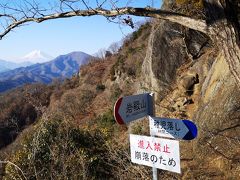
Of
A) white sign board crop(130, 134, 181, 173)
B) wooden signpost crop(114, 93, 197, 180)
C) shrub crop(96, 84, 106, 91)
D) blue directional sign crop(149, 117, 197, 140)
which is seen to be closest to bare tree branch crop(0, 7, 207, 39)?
wooden signpost crop(114, 93, 197, 180)

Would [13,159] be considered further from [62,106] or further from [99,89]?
[99,89]

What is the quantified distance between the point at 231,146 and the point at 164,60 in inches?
364

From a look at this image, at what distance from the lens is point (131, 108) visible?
3.67 m

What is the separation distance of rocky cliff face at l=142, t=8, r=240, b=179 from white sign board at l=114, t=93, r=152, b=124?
2952 mm

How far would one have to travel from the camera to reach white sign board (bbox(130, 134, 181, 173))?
3.49m

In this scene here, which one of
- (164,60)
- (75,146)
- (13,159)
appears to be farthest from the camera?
(164,60)

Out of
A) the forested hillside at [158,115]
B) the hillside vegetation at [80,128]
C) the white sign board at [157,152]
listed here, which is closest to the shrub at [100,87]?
the hillside vegetation at [80,128]

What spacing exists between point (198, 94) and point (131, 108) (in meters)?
9.34

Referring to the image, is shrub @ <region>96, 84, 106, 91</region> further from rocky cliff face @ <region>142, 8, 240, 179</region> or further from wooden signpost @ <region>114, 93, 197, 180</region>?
wooden signpost @ <region>114, 93, 197, 180</region>

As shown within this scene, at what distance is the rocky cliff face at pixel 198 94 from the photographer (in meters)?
6.65

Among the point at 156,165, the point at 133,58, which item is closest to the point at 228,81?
the point at 156,165

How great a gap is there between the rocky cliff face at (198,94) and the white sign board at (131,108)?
295 centimetres

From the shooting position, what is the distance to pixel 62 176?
7.42 meters

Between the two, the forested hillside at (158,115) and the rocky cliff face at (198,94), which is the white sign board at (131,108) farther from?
the rocky cliff face at (198,94)
